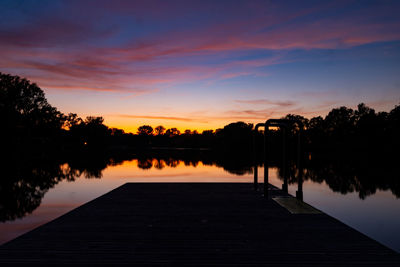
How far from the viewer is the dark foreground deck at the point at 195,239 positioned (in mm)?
4750

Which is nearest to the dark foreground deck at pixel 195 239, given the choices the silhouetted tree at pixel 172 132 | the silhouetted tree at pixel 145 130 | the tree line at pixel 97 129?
the tree line at pixel 97 129

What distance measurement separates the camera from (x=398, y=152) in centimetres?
5825

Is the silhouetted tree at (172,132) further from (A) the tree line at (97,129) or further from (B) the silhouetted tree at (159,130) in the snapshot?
(A) the tree line at (97,129)

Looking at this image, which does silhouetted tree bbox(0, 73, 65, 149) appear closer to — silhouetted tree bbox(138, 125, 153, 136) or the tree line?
the tree line

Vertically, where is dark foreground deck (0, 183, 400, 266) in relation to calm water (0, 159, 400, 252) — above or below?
above

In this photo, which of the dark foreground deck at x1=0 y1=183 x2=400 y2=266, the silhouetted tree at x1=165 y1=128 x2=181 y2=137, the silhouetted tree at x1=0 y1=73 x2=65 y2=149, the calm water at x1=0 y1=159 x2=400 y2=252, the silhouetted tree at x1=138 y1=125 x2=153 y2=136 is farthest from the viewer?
the silhouetted tree at x1=138 y1=125 x2=153 y2=136

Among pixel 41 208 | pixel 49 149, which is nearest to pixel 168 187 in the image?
pixel 41 208

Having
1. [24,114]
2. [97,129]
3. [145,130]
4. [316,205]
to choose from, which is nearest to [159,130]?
[145,130]

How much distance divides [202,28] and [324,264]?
62.3 ft

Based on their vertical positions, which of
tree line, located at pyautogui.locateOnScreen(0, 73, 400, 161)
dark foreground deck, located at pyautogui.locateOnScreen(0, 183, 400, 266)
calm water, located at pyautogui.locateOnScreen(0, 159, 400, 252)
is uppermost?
tree line, located at pyautogui.locateOnScreen(0, 73, 400, 161)

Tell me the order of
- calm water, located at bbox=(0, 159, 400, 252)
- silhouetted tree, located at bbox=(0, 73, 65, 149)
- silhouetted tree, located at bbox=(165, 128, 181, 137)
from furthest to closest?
1. silhouetted tree, located at bbox=(165, 128, 181, 137)
2. silhouetted tree, located at bbox=(0, 73, 65, 149)
3. calm water, located at bbox=(0, 159, 400, 252)

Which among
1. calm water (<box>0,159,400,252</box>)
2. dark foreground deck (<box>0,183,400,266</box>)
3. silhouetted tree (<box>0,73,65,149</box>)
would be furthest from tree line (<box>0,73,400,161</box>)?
dark foreground deck (<box>0,183,400,266</box>)

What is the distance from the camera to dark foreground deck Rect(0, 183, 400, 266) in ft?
15.6

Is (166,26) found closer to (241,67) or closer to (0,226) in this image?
(241,67)
